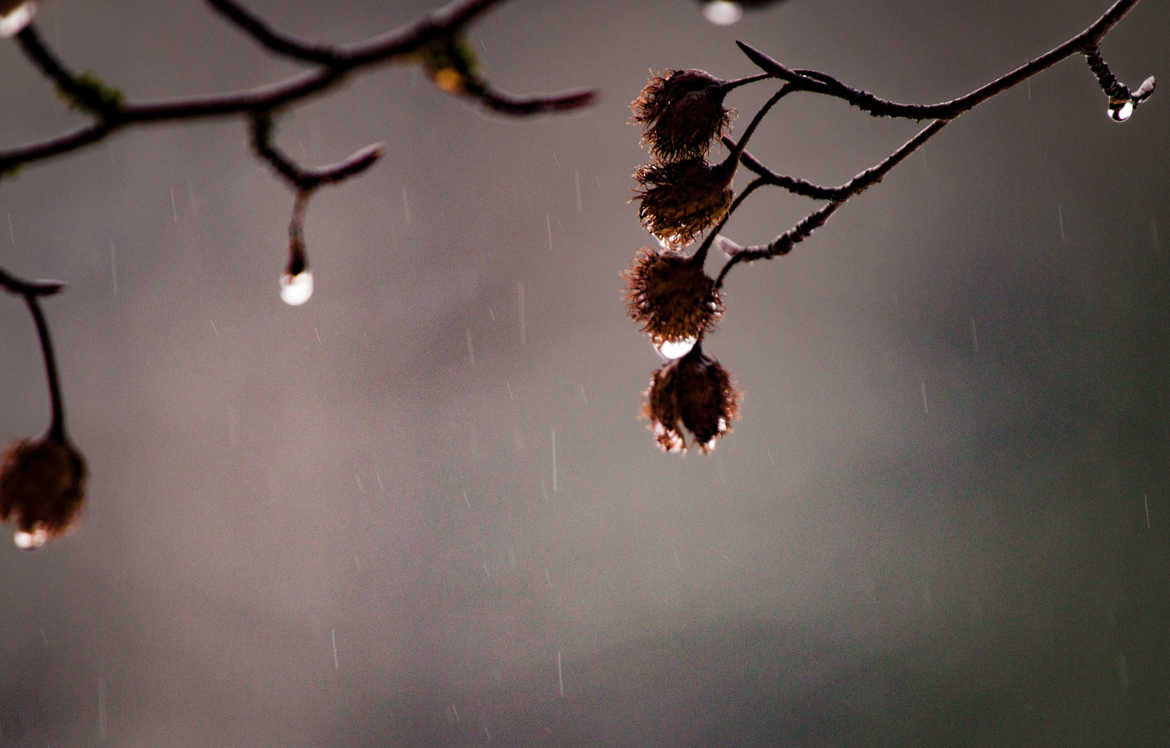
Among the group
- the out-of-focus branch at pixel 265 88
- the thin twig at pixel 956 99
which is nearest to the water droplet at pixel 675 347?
the thin twig at pixel 956 99

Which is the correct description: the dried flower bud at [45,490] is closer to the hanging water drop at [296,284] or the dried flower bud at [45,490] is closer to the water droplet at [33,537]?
the water droplet at [33,537]

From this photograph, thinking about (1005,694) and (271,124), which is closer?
(271,124)

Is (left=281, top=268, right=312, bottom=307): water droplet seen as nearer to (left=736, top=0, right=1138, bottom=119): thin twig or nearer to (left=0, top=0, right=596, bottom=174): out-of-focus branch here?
(left=0, top=0, right=596, bottom=174): out-of-focus branch

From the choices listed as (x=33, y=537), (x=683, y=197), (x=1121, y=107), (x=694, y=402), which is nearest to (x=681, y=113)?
(x=683, y=197)

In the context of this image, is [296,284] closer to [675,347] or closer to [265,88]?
[265,88]

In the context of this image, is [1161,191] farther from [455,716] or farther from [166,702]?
[166,702]

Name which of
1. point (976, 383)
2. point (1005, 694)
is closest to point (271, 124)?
point (976, 383)
